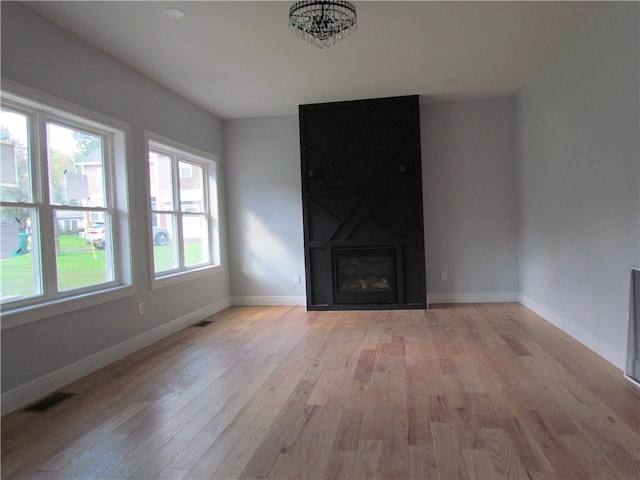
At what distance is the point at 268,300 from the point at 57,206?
132 inches

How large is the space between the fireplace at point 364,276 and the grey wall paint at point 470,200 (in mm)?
655

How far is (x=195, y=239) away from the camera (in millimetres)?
5633

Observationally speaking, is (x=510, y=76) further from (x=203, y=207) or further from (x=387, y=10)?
(x=203, y=207)

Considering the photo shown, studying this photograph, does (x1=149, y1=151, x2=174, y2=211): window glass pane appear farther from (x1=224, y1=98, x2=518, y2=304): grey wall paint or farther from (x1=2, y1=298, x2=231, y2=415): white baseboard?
(x1=224, y1=98, x2=518, y2=304): grey wall paint

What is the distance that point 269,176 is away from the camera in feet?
20.1

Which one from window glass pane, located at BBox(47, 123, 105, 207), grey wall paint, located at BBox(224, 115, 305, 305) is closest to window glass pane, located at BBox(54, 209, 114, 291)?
window glass pane, located at BBox(47, 123, 105, 207)

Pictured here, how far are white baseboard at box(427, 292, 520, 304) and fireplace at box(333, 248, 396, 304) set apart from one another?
69 cm

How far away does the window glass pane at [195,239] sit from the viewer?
538 cm

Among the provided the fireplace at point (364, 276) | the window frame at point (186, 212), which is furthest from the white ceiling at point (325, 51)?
the fireplace at point (364, 276)

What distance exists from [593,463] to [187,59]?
4.14 metres

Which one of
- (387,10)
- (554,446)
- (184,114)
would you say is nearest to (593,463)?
(554,446)

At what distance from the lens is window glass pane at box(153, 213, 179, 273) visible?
4666mm

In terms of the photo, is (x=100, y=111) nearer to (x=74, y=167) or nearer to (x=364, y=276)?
(x=74, y=167)

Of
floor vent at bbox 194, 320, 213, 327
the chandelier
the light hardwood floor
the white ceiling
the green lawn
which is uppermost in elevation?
the white ceiling
